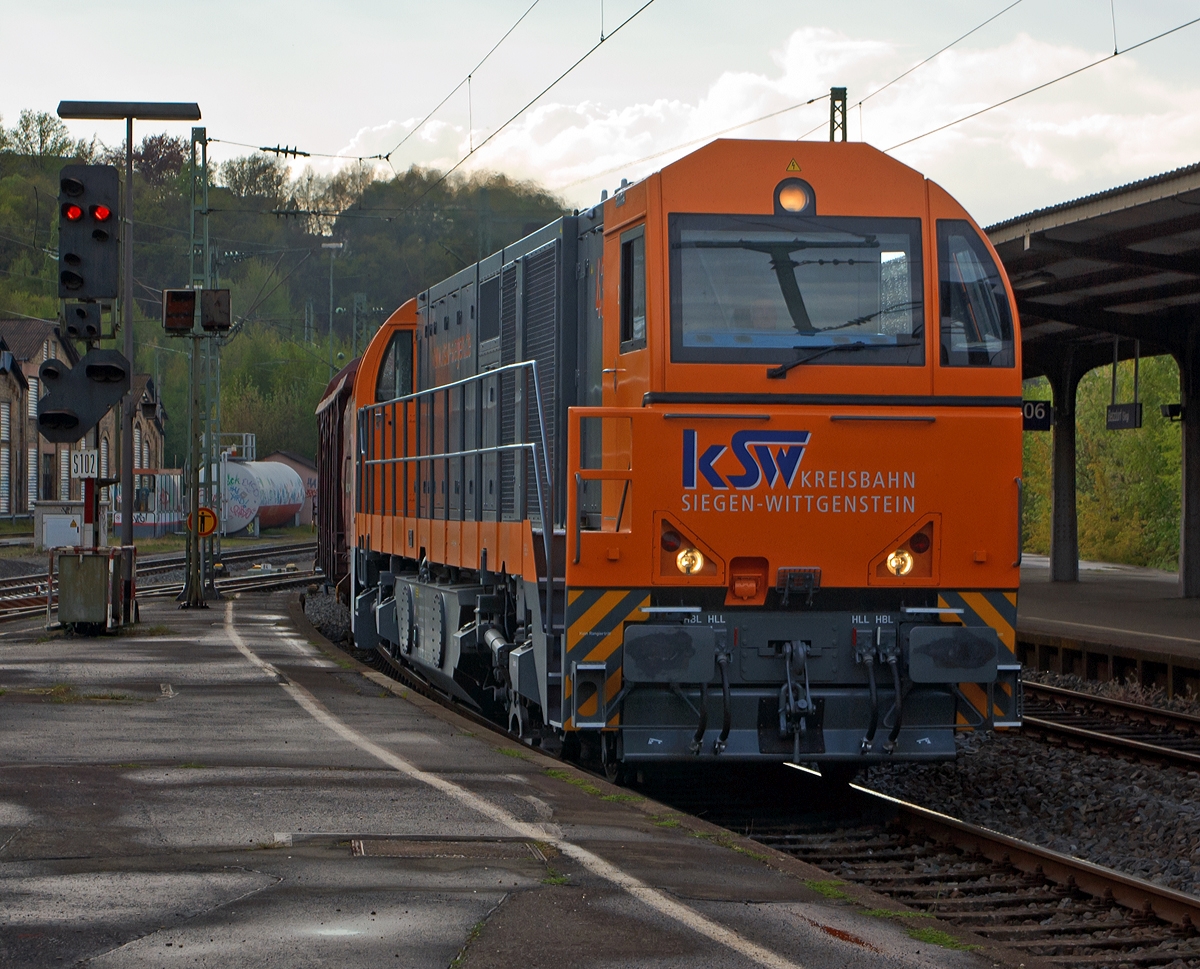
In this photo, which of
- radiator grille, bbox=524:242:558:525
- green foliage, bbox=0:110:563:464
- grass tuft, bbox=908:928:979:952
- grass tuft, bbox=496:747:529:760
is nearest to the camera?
grass tuft, bbox=908:928:979:952

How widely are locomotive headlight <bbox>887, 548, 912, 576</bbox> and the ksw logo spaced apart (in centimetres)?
79

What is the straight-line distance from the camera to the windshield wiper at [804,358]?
862 cm

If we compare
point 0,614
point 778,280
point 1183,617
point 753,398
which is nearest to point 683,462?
point 753,398

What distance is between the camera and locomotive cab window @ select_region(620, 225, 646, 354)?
8828 mm

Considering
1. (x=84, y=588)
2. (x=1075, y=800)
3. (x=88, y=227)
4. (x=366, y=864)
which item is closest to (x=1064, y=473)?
(x=84, y=588)

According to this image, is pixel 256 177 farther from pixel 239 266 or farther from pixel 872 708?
pixel 872 708

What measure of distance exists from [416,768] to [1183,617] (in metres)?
15.9

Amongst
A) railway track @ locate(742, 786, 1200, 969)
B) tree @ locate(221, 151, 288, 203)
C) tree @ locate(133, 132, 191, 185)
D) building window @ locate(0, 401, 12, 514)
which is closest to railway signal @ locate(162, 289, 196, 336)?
railway track @ locate(742, 786, 1200, 969)

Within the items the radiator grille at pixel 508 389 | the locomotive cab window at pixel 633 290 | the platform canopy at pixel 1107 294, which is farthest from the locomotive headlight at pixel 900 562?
the platform canopy at pixel 1107 294

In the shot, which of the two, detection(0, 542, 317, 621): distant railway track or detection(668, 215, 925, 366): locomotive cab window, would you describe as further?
detection(0, 542, 317, 621): distant railway track

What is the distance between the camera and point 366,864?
246 inches

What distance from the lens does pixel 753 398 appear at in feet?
28.3

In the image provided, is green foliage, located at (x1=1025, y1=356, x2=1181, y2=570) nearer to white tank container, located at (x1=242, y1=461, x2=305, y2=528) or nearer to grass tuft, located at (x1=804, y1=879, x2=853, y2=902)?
white tank container, located at (x1=242, y1=461, x2=305, y2=528)

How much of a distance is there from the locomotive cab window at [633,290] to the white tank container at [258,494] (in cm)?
5236
